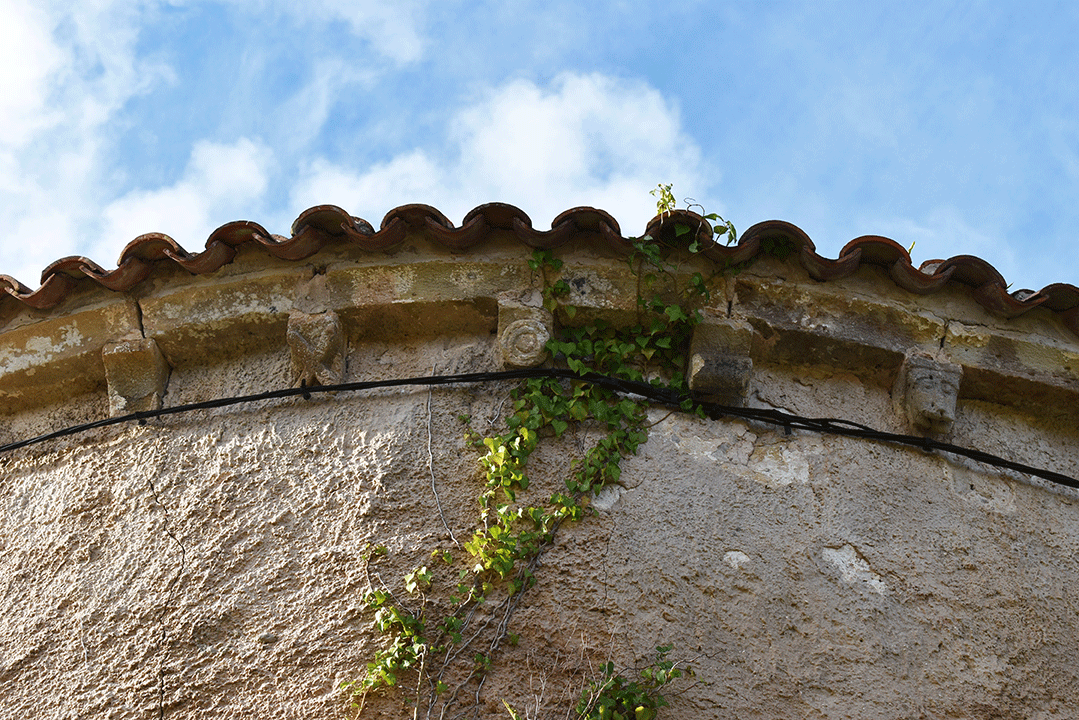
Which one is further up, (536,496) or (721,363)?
(721,363)

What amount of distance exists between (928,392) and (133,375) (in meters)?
2.88

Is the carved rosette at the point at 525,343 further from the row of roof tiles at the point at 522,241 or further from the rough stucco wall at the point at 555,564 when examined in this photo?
the row of roof tiles at the point at 522,241

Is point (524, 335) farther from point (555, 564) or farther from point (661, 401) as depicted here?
point (555, 564)

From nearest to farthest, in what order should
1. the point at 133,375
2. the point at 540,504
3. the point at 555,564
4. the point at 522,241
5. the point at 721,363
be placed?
the point at 555,564, the point at 540,504, the point at 721,363, the point at 522,241, the point at 133,375

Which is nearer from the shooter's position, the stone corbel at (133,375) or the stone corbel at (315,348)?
the stone corbel at (315,348)

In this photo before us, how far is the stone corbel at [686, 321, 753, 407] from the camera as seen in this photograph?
341 centimetres

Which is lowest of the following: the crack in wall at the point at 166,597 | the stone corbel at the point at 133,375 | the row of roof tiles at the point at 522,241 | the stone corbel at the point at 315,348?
the crack in wall at the point at 166,597

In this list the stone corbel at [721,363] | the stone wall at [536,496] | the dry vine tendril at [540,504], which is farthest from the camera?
the stone corbel at [721,363]

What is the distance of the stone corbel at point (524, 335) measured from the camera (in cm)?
341

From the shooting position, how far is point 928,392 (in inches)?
138

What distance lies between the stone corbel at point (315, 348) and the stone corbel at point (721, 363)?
1243 mm

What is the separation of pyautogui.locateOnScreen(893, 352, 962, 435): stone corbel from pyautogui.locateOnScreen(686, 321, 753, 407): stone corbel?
571 millimetres

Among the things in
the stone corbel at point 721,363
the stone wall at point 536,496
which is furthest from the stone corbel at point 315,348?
the stone corbel at point 721,363

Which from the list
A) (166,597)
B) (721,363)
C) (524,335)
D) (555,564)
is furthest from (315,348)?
(721,363)
